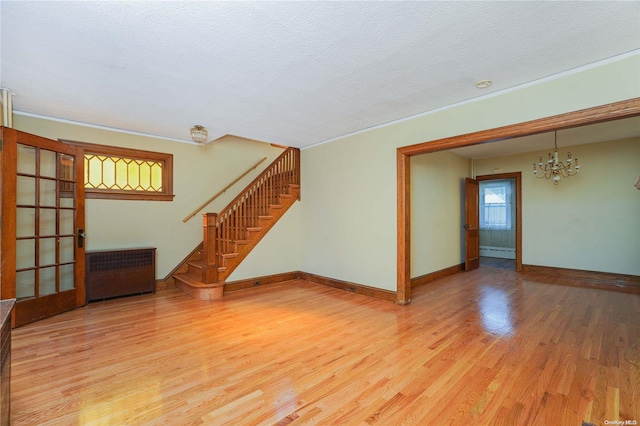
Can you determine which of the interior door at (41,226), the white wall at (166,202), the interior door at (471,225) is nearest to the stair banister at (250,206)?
the white wall at (166,202)

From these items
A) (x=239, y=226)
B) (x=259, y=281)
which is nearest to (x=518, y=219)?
(x=259, y=281)

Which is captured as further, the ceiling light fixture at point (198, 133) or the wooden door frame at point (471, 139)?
the ceiling light fixture at point (198, 133)

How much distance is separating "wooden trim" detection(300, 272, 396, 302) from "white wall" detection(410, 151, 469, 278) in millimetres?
1098

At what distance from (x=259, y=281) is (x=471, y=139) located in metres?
4.05

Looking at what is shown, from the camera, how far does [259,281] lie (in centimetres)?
523

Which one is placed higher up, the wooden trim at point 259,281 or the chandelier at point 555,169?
the chandelier at point 555,169

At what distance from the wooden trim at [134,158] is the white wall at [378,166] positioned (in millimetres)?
2515

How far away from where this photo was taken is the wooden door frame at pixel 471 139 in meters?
2.55

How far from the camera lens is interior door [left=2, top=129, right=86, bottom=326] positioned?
3275 mm

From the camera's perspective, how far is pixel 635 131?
4.86 m

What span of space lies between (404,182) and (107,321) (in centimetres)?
427

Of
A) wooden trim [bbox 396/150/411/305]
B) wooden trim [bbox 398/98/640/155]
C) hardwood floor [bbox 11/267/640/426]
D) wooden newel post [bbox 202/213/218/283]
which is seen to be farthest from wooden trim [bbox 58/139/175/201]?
wooden trim [bbox 398/98/640/155]

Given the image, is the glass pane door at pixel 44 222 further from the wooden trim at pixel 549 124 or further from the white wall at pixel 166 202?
the wooden trim at pixel 549 124

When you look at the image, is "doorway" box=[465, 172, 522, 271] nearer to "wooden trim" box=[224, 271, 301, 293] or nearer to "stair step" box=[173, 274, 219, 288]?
"wooden trim" box=[224, 271, 301, 293]
